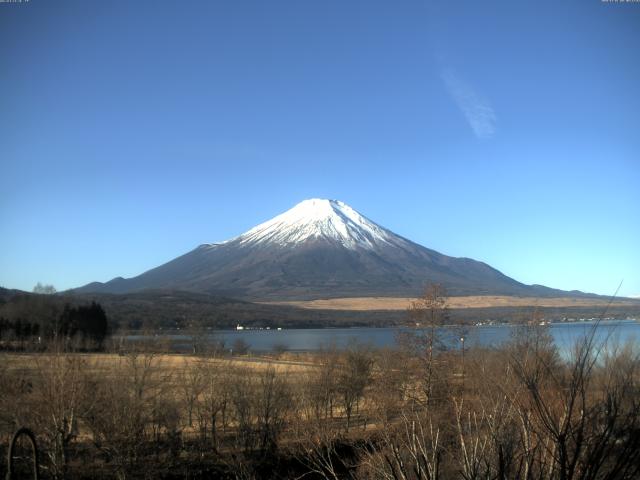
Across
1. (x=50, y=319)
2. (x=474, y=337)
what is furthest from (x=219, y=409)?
(x=50, y=319)

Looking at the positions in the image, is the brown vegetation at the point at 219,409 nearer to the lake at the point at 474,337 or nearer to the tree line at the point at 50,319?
the lake at the point at 474,337

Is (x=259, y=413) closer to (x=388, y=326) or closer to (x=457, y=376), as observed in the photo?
(x=457, y=376)

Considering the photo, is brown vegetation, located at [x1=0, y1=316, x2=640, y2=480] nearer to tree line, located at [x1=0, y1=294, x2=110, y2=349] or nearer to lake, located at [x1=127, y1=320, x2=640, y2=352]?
lake, located at [x1=127, y1=320, x2=640, y2=352]

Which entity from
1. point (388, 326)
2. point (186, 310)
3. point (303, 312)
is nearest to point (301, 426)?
point (388, 326)

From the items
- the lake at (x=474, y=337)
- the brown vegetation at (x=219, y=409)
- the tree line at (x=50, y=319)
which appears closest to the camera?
the lake at (x=474, y=337)

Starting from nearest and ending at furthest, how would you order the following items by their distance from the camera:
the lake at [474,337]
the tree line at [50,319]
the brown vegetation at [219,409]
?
the lake at [474,337] < the brown vegetation at [219,409] < the tree line at [50,319]

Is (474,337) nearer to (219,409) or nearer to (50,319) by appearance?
(219,409)

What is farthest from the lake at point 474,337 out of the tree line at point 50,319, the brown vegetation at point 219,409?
the tree line at point 50,319

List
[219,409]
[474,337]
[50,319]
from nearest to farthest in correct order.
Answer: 1. [219,409]
2. [474,337]
3. [50,319]

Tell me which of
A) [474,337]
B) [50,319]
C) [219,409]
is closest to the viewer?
[219,409]

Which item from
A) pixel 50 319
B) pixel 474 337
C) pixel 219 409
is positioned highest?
pixel 50 319

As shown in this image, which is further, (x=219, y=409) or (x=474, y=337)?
(x=474, y=337)

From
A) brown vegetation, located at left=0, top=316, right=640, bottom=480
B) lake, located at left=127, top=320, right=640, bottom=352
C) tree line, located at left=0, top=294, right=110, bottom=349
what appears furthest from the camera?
tree line, located at left=0, top=294, right=110, bottom=349

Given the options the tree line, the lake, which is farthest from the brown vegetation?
the tree line
